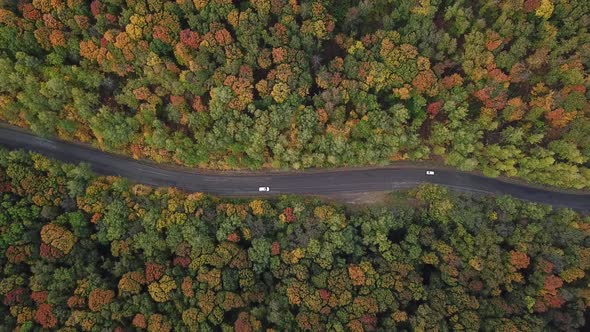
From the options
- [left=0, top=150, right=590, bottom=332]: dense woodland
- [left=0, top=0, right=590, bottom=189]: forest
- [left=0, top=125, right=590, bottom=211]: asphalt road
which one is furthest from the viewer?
[left=0, top=125, right=590, bottom=211]: asphalt road

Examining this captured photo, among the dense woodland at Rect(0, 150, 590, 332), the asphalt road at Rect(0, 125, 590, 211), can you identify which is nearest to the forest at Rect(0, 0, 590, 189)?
the asphalt road at Rect(0, 125, 590, 211)

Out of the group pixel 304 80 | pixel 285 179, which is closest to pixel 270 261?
pixel 285 179

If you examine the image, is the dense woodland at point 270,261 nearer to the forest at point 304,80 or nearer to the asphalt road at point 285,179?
the asphalt road at point 285,179

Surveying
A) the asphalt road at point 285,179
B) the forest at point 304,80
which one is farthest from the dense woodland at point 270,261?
the forest at point 304,80

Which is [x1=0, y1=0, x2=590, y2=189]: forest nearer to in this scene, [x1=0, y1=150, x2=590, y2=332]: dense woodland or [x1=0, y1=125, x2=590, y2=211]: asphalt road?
[x1=0, y1=125, x2=590, y2=211]: asphalt road

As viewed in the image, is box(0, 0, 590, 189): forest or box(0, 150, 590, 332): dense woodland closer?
box(0, 150, 590, 332): dense woodland

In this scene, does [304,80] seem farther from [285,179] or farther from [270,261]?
[270,261]
